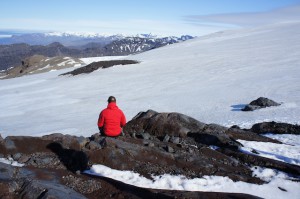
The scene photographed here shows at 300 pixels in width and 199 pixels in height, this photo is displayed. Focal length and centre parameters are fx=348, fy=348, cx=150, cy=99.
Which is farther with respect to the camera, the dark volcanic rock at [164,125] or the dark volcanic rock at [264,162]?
the dark volcanic rock at [164,125]

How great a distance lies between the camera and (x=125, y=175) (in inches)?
297

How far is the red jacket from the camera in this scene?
371 inches

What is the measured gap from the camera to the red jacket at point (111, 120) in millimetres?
9430

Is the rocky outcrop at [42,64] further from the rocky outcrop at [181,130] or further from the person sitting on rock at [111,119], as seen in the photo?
the person sitting on rock at [111,119]

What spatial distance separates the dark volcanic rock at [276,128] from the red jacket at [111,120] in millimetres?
5603

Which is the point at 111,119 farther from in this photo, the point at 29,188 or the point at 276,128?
the point at 276,128

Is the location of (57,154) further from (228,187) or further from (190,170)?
(228,187)

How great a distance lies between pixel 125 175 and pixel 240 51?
35.5 meters

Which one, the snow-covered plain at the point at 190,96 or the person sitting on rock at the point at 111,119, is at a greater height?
the person sitting on rock at the point at 111,119

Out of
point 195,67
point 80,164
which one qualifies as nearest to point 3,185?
point 80,164

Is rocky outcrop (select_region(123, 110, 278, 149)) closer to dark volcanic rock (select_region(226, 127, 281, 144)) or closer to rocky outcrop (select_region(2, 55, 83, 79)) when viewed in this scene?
dark volcanic rock (select_region(226, 127, 281, 144))

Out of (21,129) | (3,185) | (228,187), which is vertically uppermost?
(3,185)

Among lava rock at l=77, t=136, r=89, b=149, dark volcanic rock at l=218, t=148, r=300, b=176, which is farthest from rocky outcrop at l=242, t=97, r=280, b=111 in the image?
lava rock at l=77, t=136, r=89, b=149

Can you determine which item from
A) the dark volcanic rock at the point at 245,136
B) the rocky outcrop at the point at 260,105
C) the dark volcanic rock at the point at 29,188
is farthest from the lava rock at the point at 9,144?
the rocky outcrop at the point at 260,105
